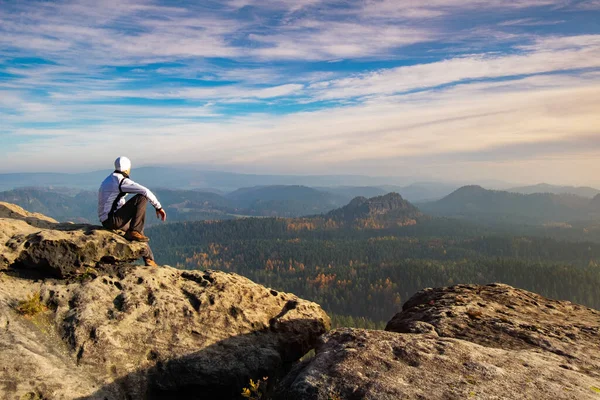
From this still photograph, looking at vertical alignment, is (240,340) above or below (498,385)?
below

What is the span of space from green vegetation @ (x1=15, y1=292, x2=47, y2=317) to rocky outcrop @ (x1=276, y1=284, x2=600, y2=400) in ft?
32.3

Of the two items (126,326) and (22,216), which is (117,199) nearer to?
(22,216)

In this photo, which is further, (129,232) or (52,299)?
(129,232)

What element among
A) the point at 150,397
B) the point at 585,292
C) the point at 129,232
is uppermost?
the point at 129,232

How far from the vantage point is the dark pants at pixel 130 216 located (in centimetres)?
1874

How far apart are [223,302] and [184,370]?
3.67m

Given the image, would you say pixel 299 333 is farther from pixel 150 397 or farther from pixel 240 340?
pixel 150 397

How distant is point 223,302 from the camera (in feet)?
54.4

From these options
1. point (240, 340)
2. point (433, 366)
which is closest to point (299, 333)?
point (240, 340)

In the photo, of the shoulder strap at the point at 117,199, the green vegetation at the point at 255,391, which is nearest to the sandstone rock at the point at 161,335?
the green vegetation at the point at 255,391

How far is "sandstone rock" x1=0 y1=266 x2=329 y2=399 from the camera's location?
12133 millimetres

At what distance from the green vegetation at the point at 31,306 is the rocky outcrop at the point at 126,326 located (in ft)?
0.32

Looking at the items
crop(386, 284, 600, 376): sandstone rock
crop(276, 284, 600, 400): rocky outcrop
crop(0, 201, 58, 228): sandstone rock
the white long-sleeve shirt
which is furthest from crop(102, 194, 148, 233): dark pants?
crop(386, 284, 600, 376): sandstone rock

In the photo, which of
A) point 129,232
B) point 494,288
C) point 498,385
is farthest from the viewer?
point 494,288
